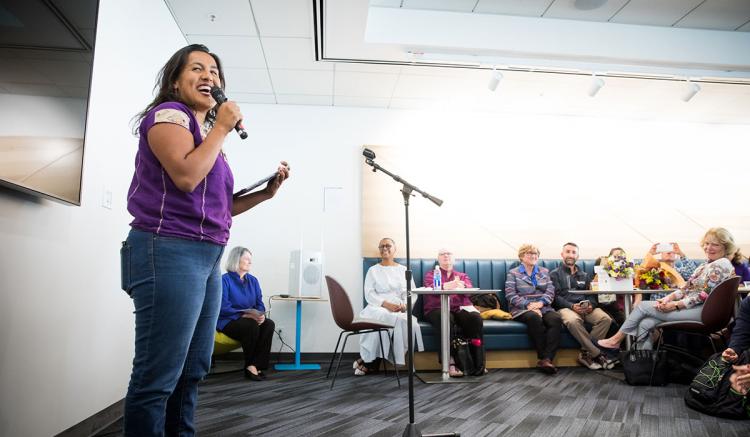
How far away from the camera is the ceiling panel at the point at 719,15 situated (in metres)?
4.25

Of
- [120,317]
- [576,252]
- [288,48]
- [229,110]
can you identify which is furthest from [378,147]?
[229,110]

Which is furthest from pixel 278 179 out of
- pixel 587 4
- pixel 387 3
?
pixel 587 4

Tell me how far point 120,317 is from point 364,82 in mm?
3441

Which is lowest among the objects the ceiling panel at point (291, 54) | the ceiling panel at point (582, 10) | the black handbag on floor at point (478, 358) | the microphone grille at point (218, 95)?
the black handbag on floor at point (478, 358)

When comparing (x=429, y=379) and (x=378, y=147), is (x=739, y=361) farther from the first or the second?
(x=378, y=147)

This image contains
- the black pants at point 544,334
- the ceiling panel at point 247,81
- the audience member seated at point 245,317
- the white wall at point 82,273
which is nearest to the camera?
the white wall at point 82,273

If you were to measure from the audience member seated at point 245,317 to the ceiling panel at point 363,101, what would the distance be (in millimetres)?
2175

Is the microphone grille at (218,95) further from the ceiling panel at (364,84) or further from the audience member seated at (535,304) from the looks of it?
the audience member seated at (535,304)

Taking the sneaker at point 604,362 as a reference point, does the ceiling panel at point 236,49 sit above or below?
above

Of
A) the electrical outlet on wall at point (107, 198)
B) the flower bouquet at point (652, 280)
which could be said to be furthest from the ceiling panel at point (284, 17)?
the flower bouquet at point (652, 280)

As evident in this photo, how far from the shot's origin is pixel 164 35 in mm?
3871

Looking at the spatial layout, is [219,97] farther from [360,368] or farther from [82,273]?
[360,368]

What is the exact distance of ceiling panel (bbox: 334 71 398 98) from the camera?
5098mm

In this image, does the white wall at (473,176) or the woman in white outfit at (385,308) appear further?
the white wall at (473,176)
